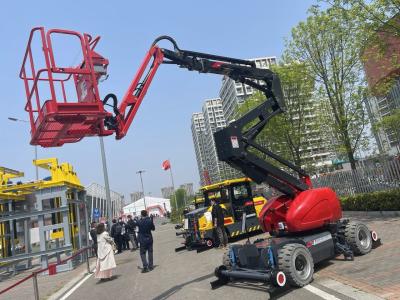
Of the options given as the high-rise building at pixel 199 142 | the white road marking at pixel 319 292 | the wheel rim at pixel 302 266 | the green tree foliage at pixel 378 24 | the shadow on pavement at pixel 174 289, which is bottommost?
the white road marking at pixel 319 292

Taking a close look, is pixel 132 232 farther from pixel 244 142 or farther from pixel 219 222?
pixel 244 142

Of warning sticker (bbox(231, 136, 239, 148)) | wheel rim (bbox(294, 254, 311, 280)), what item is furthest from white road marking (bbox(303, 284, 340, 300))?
warning sticker (bbox(231, 136, 239, 148))

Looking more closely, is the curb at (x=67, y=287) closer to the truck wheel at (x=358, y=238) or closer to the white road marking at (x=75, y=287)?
the white road marking at (x=75, y=287)

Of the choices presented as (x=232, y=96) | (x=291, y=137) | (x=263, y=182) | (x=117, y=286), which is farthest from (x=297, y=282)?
(x=232, y=96)

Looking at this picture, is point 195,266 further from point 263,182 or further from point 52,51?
point 52,51

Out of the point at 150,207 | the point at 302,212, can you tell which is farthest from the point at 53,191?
the point at 150,207

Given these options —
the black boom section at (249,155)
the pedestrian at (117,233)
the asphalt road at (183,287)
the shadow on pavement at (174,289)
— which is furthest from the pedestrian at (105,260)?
the pedestrian at (117,233)

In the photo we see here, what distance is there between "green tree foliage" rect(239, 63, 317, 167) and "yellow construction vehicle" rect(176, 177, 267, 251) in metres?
10.2

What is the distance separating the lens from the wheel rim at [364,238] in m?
9.25

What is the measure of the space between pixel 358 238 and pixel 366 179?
34.0 feet

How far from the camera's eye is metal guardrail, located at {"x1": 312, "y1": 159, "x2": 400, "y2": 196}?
15686 millimetres

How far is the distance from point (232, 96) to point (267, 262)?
132089 millimetres

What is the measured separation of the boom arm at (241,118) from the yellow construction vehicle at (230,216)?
6798 millimetres

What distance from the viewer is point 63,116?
6.40m
